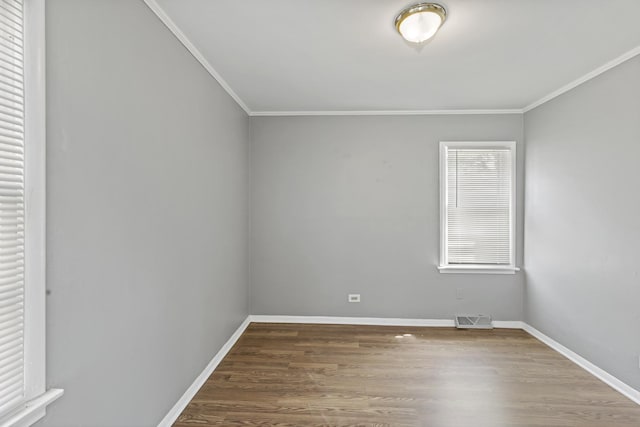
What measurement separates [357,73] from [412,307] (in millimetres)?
2743

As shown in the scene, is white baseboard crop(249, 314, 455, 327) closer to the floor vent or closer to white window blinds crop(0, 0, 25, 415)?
the floor vent

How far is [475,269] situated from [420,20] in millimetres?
2942

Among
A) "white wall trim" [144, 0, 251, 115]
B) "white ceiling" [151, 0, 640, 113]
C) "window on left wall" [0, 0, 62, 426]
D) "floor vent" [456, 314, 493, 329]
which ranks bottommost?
Answer: "floor vent" [456, 314, 493, 329]

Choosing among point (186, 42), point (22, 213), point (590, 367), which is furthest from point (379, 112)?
point (22, 213)

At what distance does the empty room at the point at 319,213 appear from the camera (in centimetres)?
129

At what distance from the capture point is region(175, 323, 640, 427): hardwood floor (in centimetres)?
223

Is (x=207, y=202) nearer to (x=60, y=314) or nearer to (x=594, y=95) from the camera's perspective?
(x=60, y=314)

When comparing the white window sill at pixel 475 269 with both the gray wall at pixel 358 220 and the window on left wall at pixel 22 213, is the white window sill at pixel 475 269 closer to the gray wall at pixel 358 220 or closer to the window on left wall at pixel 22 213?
the gray wall at pixel 358 220

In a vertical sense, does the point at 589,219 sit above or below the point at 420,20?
below

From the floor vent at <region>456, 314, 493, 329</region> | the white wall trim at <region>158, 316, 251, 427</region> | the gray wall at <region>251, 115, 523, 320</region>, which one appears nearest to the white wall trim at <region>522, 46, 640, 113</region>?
the gray wall at <region>251, 115, 523, 320</region>

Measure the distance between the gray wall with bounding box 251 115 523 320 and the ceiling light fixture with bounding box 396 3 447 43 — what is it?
1925 millimetres

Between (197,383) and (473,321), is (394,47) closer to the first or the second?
(197,383)

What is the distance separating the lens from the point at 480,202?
3.89 metres

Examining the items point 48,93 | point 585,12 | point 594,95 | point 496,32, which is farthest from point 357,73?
point 48,93
